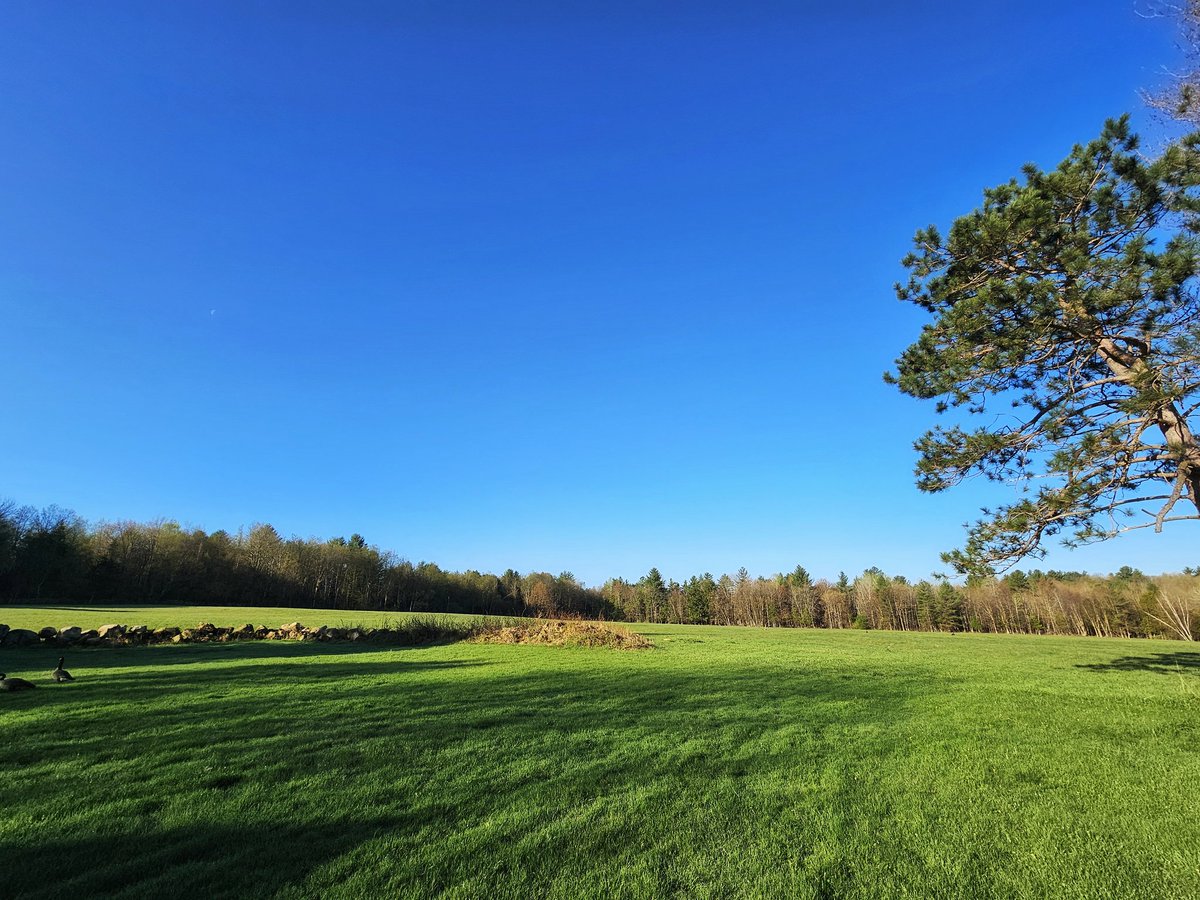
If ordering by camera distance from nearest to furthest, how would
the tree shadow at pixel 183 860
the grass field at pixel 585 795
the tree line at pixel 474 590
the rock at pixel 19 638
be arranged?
the tree shadow at pixel 183 860, the grass field at pixel 585 795, the rock at pixel 19 638, the tree line at pixel 474 590

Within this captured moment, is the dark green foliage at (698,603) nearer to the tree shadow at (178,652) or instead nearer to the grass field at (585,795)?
the tree shadow at (178,652)

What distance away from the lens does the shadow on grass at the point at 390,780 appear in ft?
10.8

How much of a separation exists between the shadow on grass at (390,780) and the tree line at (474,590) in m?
32.0

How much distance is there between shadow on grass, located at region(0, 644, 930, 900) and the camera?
328 centimetres

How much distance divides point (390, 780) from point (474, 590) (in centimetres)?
9939

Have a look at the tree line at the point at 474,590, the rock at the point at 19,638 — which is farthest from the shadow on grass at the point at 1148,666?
the rock at the point at 19,638

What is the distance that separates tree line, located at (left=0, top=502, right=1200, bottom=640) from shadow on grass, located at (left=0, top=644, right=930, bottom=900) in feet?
105

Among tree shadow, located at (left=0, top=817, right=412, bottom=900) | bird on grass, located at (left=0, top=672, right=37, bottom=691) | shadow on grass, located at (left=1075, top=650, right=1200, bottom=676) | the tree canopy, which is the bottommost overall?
shadow on grass, located at (left=1075, top=650, right=1200, bottom=676)

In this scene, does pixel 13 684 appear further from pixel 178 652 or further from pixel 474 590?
pixel 474 590

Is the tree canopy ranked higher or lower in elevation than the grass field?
higher

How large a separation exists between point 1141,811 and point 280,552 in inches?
3554

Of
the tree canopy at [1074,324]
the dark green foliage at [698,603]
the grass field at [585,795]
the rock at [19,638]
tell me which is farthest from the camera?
the dark green foliage at [698,603]

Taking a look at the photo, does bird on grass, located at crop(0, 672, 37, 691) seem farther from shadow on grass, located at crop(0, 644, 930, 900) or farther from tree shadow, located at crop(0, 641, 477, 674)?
tree shadow, located at crop(0, 641, 477, 674)

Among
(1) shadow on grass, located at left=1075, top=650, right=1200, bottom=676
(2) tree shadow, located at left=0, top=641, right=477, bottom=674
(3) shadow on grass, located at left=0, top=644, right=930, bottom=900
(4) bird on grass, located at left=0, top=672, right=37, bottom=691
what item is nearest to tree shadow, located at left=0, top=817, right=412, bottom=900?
(3) shadow on grass, located at left=0, top=644, right=930, bottom=900
